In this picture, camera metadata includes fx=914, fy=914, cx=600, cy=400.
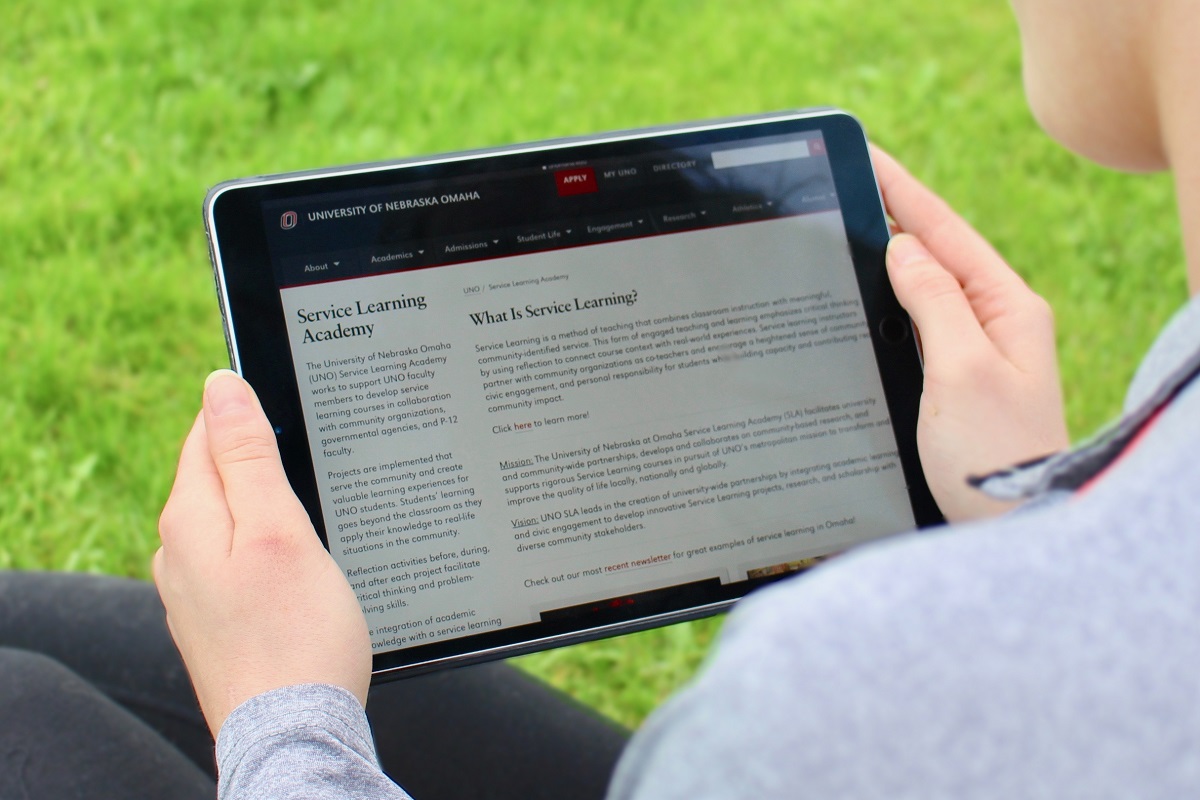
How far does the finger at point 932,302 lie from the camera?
0.94m

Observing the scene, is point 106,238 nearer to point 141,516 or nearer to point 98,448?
point 98,448

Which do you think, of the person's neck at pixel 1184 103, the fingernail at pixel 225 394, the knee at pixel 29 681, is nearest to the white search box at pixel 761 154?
the person's neck at pixel 1184 103

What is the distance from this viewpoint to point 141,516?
162 centimetres

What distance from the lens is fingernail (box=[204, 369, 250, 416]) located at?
2.71ft

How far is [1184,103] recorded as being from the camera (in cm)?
62

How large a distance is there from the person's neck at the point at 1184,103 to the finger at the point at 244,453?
726 millimetres

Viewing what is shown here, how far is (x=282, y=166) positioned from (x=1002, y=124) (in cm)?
174

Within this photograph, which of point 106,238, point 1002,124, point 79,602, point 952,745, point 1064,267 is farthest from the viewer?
point 1002,124

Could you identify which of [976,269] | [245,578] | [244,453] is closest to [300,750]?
[245,578]

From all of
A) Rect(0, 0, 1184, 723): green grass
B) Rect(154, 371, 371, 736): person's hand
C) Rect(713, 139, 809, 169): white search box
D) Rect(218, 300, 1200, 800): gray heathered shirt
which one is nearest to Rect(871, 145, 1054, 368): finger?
Rect(713, 139, 809, 169): white search box

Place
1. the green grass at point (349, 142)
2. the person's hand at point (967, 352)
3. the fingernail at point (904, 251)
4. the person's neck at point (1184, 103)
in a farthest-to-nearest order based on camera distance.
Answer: the green grass at point (349, 142) → the fingernail at point (904, 251) → the person's hand at point (967, 352) → the person's neck at point (1184, 103)

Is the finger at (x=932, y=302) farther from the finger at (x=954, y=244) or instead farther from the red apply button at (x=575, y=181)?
the red apply button at (x=575, y=181)

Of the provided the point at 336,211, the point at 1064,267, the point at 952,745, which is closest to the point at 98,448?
the point at 336,211

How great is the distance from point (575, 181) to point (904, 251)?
0.37 metres
